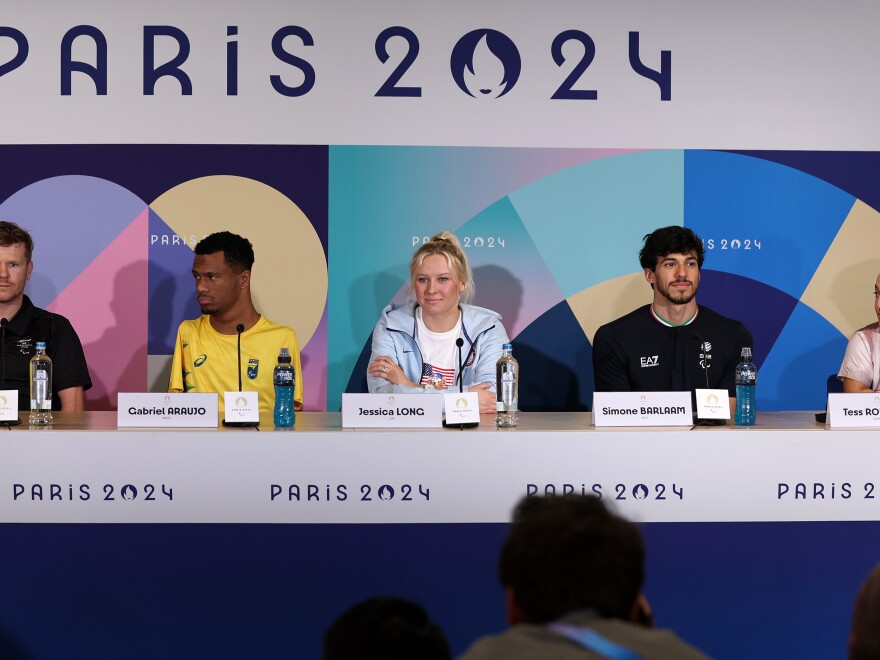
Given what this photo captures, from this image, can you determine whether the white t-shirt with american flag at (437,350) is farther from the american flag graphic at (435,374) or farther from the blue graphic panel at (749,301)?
the blue graphic panel at (749,301)

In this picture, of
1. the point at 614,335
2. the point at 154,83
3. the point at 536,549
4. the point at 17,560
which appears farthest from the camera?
the point at 154,83

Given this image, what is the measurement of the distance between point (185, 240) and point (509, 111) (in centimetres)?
147

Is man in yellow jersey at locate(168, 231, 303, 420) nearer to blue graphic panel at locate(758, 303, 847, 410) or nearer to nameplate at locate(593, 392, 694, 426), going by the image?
nameplate at locate(593, 392, 694, 426)

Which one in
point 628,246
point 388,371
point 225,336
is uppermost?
point 628,246

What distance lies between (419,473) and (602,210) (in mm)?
2149

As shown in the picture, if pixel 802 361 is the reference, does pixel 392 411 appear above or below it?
below

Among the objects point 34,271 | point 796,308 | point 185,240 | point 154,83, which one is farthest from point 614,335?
point 34,271

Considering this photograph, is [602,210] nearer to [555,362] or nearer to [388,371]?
[555,362]

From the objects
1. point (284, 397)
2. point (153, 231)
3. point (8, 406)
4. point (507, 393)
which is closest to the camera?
point (8, 406)

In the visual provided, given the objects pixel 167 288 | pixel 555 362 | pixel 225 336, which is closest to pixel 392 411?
pixel 225 336

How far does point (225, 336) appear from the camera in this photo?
3715 millimetres

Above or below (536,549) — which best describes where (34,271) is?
above

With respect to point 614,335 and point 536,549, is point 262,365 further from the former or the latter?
point 536,549

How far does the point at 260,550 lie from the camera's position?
2.44 meters
